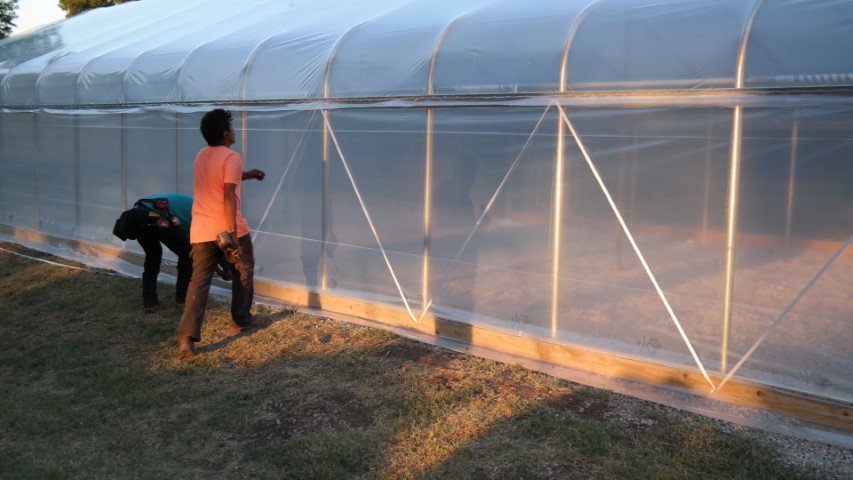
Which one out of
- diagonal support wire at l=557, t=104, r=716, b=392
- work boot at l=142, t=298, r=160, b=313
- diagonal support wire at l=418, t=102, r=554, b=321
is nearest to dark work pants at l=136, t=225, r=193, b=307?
work boot at l=142, t=298, r=160, b=313

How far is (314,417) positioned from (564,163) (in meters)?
2.54

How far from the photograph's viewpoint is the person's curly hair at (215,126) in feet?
20.2

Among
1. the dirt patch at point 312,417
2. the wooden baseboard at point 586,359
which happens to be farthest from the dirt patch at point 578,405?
the dirt patch at point 312,417

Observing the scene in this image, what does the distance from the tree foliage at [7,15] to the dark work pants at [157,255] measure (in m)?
21.2

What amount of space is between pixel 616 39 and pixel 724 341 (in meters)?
2.14

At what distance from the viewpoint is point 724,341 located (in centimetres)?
519

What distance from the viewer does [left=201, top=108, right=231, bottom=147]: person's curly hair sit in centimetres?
617

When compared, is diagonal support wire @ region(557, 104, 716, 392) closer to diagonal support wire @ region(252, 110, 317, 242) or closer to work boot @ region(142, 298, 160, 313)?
diagonal support wire @ region(252, 110, 317, 242)

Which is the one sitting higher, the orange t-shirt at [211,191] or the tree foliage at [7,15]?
the tree foliage at [7,15]

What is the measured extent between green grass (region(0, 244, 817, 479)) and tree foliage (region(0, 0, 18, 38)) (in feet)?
71.1

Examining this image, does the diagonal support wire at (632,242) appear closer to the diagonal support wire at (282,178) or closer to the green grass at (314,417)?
the green grass at (314,417)

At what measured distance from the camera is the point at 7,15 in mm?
25219

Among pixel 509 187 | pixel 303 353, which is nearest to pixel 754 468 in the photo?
pixel 509 187

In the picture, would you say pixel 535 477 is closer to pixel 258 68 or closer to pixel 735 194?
pixel 735 194
